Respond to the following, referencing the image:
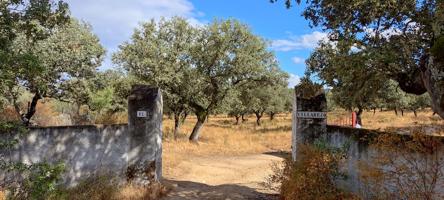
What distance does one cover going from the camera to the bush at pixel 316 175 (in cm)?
868

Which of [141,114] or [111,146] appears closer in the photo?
[111,146]

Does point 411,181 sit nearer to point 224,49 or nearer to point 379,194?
point 379,194

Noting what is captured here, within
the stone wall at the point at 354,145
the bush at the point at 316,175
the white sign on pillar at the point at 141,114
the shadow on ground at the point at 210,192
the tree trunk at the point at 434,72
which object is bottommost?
the shadow on ground at the point at 210,192

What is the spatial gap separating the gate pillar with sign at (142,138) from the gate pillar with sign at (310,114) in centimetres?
384

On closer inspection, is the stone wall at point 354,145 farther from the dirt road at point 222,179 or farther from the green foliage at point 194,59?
the green foliage at point 194,59

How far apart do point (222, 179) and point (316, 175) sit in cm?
652

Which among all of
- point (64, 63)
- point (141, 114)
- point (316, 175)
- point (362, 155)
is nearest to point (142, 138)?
point (141, 114)

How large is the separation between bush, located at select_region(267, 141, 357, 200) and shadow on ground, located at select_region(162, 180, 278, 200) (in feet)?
6.30

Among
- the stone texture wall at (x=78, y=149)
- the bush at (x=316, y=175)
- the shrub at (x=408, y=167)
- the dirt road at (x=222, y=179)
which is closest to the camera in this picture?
the shrub at (x=408, y=167)

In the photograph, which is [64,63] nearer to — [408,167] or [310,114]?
[310,114]

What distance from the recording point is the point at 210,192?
11.7 meters

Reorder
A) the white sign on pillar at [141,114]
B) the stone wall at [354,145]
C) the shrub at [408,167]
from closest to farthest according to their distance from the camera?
the shrub at [408,167]
the stone wall at [354,145]
the white sign on pillar at [141,114]

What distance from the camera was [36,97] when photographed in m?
17.1

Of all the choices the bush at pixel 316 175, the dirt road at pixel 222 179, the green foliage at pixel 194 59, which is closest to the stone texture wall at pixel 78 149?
the dirt road at pixel 222 179
